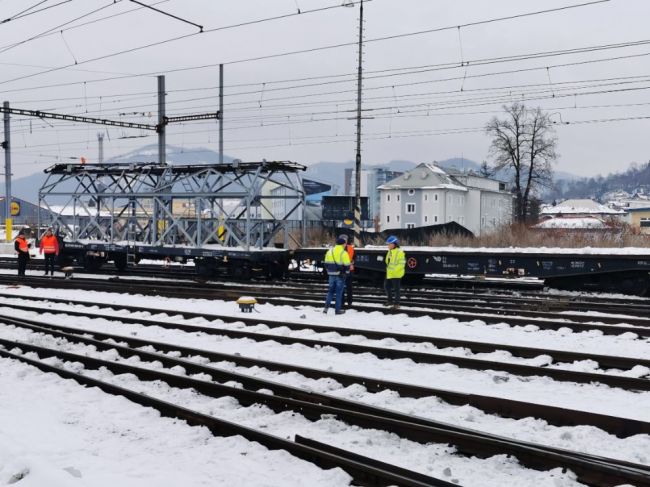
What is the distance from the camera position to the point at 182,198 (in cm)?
2306

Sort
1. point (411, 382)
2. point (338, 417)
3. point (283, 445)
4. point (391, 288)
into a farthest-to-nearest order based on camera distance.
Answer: point (391, 288)
point (411, 382)
point (338, 417)
point (283, 445)

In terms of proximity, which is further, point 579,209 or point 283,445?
point 579,209

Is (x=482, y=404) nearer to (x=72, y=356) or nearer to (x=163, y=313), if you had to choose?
(x=72, y=356)

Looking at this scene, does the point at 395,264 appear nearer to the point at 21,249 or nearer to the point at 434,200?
the point at 21,249

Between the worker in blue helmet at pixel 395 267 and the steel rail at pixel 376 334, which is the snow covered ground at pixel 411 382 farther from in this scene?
the worker in blue helmet at pixel 395 267

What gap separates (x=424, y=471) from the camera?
5234 millimetres

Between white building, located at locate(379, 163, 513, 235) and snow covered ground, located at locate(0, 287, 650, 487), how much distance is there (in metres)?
72.3

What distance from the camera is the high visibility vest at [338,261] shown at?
13695 mm

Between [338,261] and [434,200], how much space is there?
239ft

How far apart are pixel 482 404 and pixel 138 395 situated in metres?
3.63

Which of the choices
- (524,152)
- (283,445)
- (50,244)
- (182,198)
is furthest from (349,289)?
(524,152)

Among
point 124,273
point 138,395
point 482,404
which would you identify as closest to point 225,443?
point 138,395

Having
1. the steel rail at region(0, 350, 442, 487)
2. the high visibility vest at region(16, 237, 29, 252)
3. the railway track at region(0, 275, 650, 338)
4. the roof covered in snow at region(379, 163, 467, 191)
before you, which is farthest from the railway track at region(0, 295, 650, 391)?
the roof covered in snow at region(379, 163, 467, 191)

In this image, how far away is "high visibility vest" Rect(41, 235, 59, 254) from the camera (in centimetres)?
2264
